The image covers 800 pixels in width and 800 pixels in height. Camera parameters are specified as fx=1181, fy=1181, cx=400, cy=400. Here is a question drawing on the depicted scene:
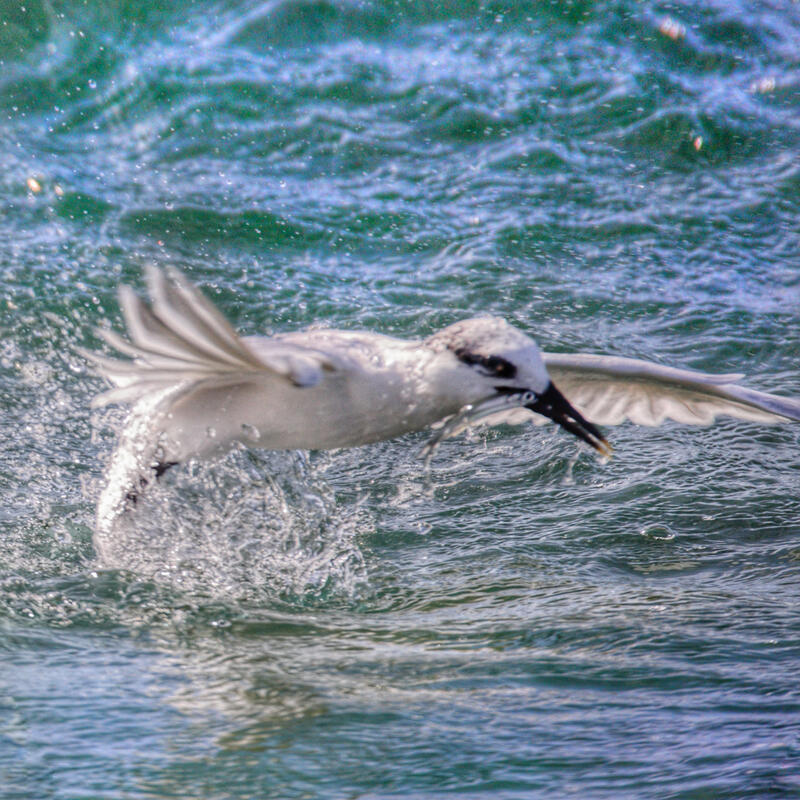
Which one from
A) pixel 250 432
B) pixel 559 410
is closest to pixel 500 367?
pixel 559 410

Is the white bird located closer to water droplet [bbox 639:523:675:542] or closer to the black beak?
the black beak

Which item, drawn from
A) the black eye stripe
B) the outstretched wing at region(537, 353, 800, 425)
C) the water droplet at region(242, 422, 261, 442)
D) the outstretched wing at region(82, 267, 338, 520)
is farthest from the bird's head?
the outstretched wing at region(537, 353, 800, 425)

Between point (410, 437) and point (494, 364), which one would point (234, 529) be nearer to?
point (410, 437)

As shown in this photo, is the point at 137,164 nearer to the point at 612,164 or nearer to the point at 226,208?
the point at 226,208

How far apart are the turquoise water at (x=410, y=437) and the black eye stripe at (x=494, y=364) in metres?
1.02

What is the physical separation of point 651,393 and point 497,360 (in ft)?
5.80

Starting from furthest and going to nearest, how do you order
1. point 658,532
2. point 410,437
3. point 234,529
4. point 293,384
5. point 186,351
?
1. point 410,437
2. point 658,532
3. point 234,529
4. point 293,384
5. point 186,351

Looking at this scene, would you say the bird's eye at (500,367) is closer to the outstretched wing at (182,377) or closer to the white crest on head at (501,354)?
the white crest on head at (501,354)

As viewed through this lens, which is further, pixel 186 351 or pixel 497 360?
pixel 497 360

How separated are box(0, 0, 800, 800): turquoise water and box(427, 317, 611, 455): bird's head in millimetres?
952

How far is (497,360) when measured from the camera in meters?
4.19

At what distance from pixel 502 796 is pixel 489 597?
153cm

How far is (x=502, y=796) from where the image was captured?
340 cm

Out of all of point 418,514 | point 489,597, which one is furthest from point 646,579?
point 418,514
